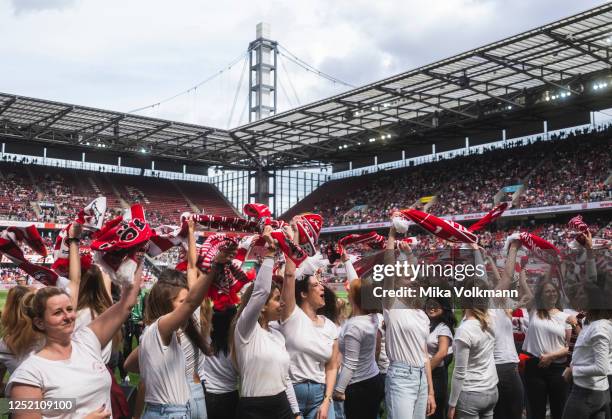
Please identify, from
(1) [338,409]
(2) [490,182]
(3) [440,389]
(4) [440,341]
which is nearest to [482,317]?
(4) [440,341]

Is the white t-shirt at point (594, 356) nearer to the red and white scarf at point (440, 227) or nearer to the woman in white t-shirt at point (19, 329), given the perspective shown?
the red and white scarf at point (440, 227)

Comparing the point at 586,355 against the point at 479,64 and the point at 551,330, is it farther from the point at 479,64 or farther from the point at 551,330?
the point at 479,64

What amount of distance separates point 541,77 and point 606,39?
3.84 meters

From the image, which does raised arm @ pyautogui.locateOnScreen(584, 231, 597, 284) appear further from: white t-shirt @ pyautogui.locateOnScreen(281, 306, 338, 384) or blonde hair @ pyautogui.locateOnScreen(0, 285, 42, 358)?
blonde hair @ pyautogui.locateOnScreen(0, 285, 42, 358)

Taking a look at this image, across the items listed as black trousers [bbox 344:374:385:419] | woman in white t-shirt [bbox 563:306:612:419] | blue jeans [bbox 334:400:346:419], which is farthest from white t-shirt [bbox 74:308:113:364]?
woman in white t-shirt [bbox 563:306:612:419]

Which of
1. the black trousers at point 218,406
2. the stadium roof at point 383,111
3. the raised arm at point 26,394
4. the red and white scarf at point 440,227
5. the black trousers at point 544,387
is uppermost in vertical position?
the stadium roof at point 383,111

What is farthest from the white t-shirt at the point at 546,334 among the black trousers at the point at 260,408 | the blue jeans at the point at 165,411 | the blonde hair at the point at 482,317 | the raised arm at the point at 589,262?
the blue jeans at the point at 165,411

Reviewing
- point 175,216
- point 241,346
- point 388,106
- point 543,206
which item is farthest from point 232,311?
point 175,216

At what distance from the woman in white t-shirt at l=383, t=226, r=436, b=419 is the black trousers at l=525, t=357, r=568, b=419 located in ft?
4.92

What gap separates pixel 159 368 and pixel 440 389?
3.07 m

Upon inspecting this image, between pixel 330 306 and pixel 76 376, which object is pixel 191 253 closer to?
pixel 76 376

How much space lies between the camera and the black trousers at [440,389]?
5.63 m

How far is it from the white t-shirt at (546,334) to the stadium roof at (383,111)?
18050 millimetres

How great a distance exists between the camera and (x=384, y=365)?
5.96 metres
